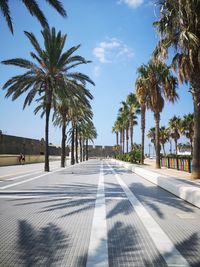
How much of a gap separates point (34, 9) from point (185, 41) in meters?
7.66

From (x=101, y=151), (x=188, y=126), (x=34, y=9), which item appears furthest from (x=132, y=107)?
(x=101, y=151)

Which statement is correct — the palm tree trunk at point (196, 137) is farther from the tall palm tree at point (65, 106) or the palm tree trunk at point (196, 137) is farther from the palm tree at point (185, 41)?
the tall palm tree at point (65, 106)

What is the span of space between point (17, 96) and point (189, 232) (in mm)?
20655

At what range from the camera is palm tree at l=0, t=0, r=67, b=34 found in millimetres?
12336

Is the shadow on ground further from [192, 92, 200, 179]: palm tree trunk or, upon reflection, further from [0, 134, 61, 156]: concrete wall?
[0, 134, 61, 156]: concrete wall

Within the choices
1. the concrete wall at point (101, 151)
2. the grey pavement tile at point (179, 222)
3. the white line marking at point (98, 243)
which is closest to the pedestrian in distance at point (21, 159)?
the grey pavement tile at point (179, 222)

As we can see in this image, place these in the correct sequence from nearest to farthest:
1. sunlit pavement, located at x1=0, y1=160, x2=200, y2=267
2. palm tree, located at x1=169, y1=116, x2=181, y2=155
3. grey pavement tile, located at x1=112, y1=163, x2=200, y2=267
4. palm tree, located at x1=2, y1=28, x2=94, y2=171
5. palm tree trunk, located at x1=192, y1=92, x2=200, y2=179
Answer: sunlit pavement, located at x1=0, y1=160, x2=200, y2=267
grey pavement tile, located at x1=112, y1=163, x2=200, y2=267
palm tree trunk, located at x1=192, y1=92, x2=200, y2=179
palm tree, located at x1=2, y1=28, x2=94, y2=171
palm tree, located at x1=169, y1=116, x2=181, y2=155

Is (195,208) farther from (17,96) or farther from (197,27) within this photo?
(17,96)

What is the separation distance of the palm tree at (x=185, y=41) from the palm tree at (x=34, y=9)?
5.92 meters

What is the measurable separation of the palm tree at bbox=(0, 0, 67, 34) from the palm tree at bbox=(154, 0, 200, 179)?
5.92 m

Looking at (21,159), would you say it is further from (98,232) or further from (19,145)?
(98,232)

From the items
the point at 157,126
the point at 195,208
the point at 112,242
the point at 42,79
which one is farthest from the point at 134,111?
the point at 112,242

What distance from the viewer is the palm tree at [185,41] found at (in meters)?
15.0

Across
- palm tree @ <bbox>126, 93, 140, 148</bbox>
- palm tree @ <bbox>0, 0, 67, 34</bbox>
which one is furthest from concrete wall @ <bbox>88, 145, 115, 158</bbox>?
palm tree @ <bbox>0, 0, 67, 34</bbox>
